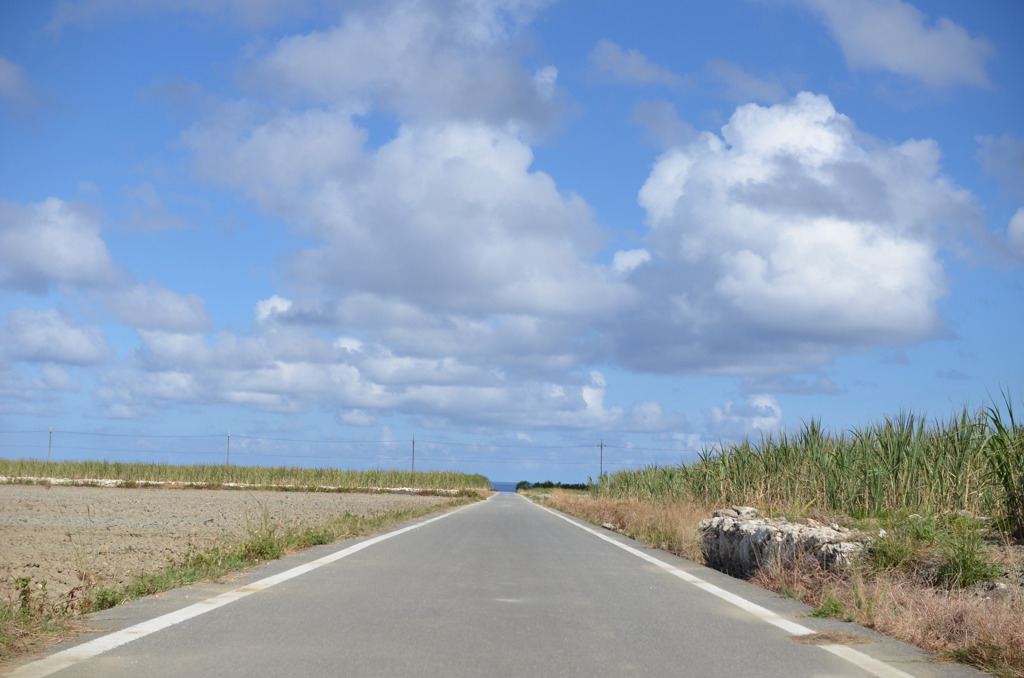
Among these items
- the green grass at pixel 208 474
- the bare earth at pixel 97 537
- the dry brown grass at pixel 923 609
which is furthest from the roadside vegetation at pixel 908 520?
the green grass at pixel 208 474

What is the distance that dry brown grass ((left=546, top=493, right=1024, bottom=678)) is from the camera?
20.5 ft

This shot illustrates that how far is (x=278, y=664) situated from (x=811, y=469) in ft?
45.3

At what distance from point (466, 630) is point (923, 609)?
12.0 ft

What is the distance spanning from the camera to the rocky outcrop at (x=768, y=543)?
10352 millimetres

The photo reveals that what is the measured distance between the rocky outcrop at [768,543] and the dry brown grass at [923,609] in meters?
0.19

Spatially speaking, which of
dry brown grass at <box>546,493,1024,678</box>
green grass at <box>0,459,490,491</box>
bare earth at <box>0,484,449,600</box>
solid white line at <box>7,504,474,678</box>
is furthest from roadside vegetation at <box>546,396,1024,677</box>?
green grass at <box>0,459,490,491</box>

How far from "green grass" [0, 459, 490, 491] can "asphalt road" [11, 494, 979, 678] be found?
5902cm

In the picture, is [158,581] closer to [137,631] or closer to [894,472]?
[137,631]

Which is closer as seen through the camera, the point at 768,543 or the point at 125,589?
the point at 125,589

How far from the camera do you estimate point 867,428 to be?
55.5ft

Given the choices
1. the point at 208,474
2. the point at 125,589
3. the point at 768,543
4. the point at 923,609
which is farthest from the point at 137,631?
the point at 208,474

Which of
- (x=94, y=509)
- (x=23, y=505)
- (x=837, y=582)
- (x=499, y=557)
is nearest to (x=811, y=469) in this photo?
(x=499, y=557)

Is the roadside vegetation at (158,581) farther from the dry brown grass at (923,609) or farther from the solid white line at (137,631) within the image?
the dry brown grass at (923,609)

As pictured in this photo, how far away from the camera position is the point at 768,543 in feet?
39.0
